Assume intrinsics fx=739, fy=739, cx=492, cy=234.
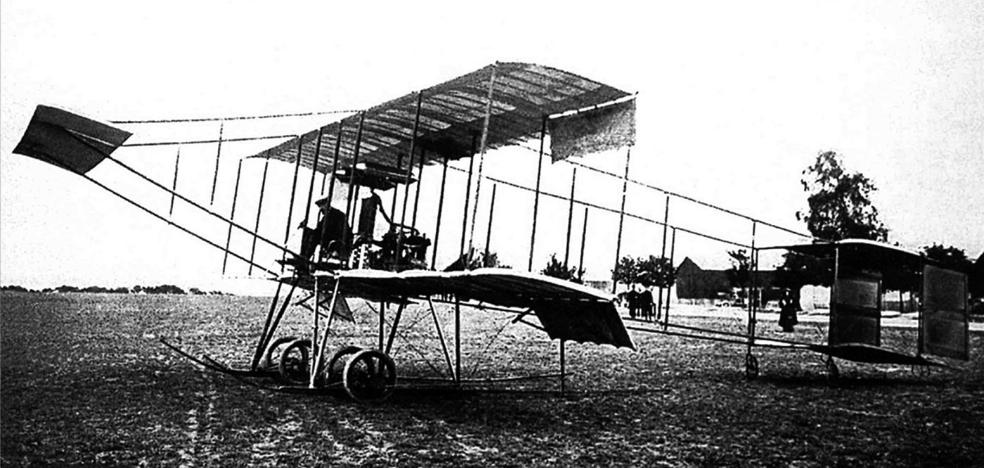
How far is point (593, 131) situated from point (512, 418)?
269 cm

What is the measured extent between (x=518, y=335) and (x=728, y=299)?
95.2ft

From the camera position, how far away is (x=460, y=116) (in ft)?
24.6

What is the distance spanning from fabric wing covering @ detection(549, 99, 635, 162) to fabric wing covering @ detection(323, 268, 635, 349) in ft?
4.68

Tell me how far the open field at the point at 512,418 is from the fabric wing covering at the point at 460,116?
8.74ft

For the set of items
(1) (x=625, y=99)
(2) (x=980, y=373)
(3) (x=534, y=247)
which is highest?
(1) (x=625, y=99)

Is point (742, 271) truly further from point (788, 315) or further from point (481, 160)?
point (481, 160)

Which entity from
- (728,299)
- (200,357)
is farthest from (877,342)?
(728,299)

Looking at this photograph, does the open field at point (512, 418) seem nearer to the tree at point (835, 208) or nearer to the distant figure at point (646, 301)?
the distant figure at point (646, 301)

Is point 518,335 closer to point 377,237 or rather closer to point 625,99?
point 377,237

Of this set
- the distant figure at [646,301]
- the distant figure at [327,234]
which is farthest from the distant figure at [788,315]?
the distant figure at [327,234]

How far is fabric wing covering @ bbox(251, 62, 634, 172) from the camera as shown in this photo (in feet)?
20.6

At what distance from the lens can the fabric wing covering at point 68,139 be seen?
5.41 metres

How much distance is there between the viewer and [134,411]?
21.6 ft

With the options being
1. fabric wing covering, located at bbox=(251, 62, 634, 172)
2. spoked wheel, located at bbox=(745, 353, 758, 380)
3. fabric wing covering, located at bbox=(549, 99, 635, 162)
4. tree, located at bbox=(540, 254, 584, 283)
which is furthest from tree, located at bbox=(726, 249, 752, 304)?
fabric wing covering, located at bbox=(549, 99, 635, 162)
